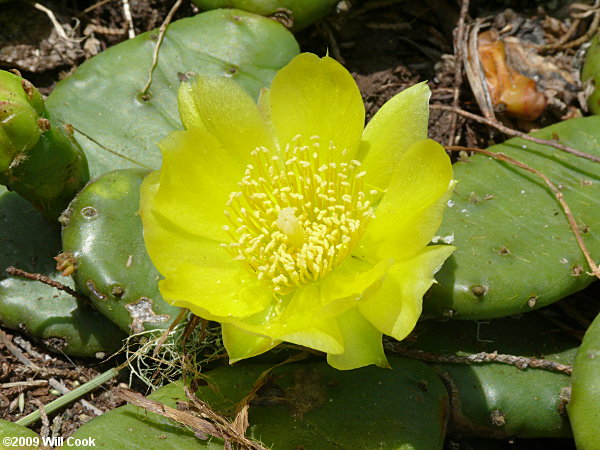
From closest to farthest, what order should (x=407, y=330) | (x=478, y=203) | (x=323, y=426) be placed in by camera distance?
1. (x=407, y=330)
2. (x=323, y=426)
3. (x=478, y=203)

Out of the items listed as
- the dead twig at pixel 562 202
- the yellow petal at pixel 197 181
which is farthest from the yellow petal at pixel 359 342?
the dead twig at pixel 562 202

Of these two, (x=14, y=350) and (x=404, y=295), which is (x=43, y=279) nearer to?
(x=14, y=350)

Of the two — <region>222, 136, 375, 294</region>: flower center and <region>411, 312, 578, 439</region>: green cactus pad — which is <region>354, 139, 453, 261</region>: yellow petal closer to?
<region>222, 136, 375, 294</region>: flower center

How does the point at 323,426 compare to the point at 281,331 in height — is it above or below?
below

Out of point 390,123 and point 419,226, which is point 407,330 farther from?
point 390,123

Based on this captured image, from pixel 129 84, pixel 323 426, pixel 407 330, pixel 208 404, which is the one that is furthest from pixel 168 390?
pixel 129 84

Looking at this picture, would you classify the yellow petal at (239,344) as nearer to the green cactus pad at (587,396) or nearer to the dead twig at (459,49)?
the green cactus pad at (587,396)
